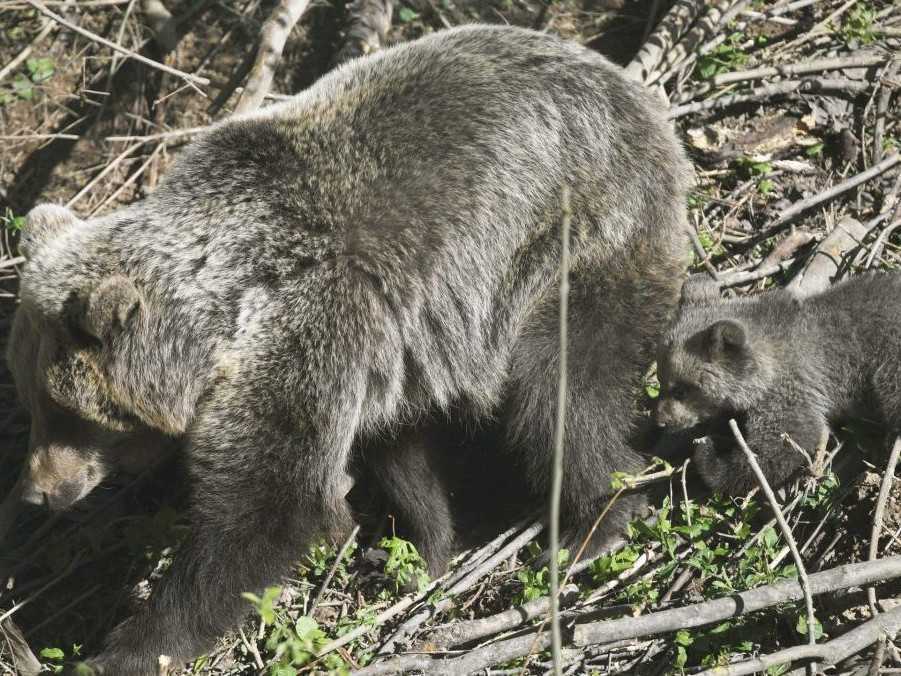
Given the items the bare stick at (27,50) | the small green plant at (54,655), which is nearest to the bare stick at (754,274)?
the small green plant at (54,655)

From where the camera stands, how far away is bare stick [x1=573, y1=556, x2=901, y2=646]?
200 inches

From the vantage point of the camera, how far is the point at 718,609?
200 inches

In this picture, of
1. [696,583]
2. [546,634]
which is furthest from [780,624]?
[546,634]

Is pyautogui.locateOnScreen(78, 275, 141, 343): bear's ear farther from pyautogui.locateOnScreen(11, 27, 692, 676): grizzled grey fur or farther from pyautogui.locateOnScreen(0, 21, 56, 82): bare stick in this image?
pyautogui.locateOnScreen(0, 21, 56, 82): bare stick

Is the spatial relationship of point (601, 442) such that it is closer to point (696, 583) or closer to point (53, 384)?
point (696, 583)

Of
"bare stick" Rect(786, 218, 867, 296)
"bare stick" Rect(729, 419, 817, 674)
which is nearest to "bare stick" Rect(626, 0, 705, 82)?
"bare stick" Rect(786, 218, 867, 296)

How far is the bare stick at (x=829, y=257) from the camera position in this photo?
6668mm

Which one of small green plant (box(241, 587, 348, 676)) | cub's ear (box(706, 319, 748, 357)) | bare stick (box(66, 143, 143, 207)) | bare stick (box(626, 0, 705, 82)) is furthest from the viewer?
bare stick (box(66, 143, 143, 207))

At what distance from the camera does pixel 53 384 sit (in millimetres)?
5531

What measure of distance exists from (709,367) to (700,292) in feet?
1.85

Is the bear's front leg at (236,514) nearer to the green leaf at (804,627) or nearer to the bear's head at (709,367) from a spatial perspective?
the bear's head at (709,367)

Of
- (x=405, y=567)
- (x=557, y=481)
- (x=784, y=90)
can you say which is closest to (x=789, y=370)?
(x=405, y=567)

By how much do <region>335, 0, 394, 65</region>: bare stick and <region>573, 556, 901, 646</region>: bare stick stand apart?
4.76 metres

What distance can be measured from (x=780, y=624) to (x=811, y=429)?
1108 mm
